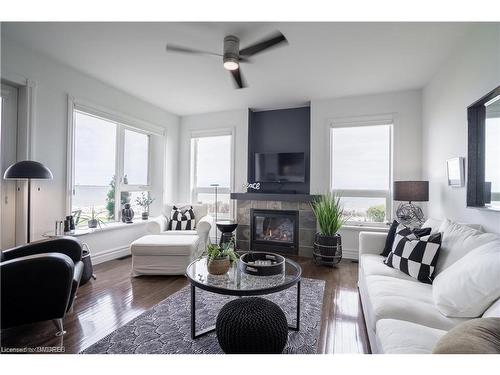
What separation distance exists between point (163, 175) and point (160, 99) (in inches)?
54.2

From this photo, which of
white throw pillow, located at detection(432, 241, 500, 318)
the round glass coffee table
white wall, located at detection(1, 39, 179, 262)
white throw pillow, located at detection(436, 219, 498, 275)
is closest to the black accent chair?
the round glass coffee table

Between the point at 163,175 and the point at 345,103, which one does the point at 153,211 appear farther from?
the point at 345,103

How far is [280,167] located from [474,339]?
3.53 meters

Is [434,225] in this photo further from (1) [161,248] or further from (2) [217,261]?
(1) [161,248]

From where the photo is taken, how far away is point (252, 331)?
1.31 meters

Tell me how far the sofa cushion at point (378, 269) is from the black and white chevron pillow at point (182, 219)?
247 centimetres

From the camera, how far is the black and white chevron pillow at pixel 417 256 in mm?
1704

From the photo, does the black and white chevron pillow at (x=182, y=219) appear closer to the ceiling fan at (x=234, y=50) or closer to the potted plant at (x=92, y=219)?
the potted plant at (x=92, y=219)

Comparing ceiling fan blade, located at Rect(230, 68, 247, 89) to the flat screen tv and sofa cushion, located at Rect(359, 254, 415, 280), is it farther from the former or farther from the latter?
sofa cushion, located at Rect(359, 254, 415, 280)

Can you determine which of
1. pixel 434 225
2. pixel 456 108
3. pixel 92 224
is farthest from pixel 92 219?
pixel 456 108

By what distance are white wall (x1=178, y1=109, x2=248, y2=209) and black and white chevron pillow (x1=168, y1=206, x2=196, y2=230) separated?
3.52 feet

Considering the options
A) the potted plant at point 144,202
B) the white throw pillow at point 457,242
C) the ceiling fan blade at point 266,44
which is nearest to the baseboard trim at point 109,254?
the potted plant at point 144,202

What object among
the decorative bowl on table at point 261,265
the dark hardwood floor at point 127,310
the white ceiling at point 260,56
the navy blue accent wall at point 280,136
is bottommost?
the dark hardwood floor at point 127,310

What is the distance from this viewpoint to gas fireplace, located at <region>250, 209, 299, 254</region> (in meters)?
3.95
